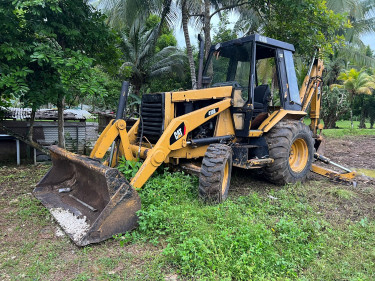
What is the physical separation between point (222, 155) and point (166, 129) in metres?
0.91

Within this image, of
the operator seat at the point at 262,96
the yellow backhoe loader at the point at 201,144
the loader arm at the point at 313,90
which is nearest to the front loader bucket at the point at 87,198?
the yellow backhoe loader at the point at 201,144

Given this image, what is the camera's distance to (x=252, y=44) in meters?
5.35

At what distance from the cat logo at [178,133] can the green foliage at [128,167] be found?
0.61m

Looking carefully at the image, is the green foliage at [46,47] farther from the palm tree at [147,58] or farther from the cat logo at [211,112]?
the palm tree at [147,58]

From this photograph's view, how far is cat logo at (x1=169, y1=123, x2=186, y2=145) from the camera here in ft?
14.7

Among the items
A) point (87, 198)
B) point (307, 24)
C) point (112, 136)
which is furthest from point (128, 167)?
point (307, 24)

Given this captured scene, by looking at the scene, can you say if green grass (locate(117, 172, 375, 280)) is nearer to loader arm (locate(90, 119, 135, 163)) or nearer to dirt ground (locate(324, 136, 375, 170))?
loader arm (locate(90, 119, 135, 163))

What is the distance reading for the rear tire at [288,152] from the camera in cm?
541

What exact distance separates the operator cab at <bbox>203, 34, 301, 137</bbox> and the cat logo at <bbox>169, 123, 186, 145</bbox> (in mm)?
1241

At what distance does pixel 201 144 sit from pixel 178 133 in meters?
0.61

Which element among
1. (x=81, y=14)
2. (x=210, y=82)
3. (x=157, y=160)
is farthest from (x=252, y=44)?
(x=81, y=14)

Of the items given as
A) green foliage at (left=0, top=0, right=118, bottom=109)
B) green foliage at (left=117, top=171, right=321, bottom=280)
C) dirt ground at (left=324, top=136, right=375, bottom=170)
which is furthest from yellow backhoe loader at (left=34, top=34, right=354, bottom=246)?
dirt ground at (left=324, top=136, right=375, bottom=170)

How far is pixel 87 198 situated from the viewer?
4.32m

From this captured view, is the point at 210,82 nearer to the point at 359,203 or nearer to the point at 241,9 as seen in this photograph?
the point at 359,203
